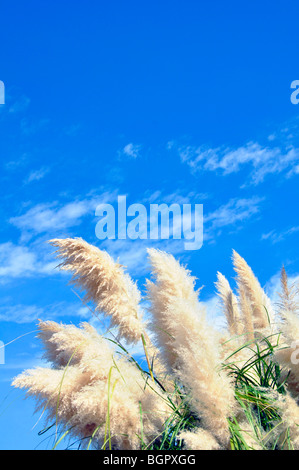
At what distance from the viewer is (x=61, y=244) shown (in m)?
2.96

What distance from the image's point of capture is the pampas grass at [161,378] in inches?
86.7

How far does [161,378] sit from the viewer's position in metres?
2.96

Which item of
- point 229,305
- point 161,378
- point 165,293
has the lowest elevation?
point 161,378

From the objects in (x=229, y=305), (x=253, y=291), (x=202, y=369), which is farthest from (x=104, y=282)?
(x=253, y=291)

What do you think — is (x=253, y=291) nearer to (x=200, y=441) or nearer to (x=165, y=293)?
(x=165, y=293)

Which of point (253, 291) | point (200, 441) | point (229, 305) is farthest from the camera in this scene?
point (253, 291)

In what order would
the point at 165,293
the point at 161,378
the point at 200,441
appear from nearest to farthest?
the point at 200,441, the point at 165,293, the point at 161,378

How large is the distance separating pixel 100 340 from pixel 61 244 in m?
0.66

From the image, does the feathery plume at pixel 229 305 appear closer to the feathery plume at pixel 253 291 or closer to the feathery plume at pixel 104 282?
the feathery plume at pixel 253 291

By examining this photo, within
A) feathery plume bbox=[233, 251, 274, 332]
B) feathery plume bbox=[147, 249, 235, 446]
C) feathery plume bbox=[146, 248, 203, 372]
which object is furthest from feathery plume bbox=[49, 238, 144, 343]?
feathery plume bbox=[233, 251, 274, 332]

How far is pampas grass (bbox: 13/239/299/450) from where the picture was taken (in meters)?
2.20

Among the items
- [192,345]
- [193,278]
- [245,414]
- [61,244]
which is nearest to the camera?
[192,345]
